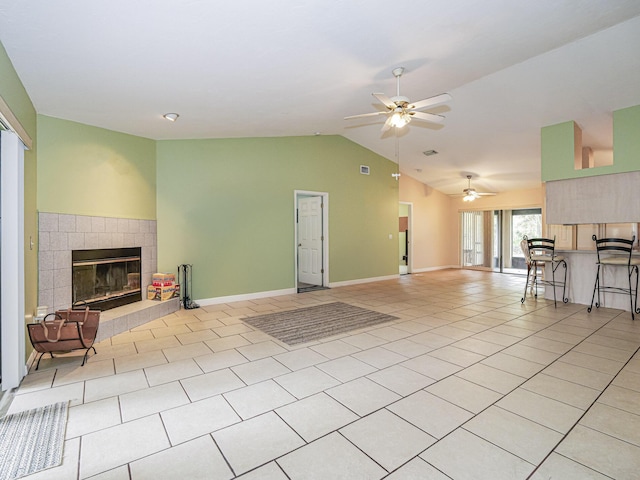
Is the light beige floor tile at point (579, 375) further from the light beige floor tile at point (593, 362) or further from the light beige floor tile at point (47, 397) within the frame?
the light beige floor tile at point (47, 397)

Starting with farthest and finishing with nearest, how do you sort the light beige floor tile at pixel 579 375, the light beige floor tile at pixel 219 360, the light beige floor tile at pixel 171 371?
the light beige floor tile at pixel 219 360
the light beige floor tile at pixel 171 371
the light beige floor tile at pixel 579 375

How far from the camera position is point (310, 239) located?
7328mm

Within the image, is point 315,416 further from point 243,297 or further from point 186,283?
point 243,297

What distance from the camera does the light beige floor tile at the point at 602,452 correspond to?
1.64m

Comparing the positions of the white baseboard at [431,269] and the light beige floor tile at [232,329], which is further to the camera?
the white baseboard at [431,269]

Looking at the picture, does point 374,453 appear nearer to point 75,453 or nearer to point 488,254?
point 75,453

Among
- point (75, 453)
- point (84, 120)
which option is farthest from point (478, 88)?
→ point (75, 453)

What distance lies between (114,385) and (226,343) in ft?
3.77

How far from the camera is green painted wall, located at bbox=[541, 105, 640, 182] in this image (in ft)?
15.1

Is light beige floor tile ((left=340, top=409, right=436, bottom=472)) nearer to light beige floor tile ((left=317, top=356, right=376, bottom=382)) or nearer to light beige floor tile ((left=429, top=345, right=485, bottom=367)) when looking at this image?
light beige floor tile ((left=317, top=356, right=376, bottom=382))

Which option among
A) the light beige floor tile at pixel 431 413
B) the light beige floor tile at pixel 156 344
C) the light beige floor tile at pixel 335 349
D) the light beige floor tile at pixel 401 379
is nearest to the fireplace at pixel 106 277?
the light beige floor tile at pixel 156 344

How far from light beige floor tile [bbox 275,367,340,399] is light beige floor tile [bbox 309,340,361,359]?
40cm

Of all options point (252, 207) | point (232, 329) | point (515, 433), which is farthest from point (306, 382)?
point (252, 207)

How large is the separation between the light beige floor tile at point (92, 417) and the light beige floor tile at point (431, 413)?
1.86 m
